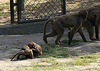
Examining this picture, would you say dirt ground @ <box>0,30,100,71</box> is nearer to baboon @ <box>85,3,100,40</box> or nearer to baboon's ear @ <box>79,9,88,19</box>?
baboon @ <box>85,3,100,40</box>

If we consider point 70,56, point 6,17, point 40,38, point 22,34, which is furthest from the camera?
point 6,17

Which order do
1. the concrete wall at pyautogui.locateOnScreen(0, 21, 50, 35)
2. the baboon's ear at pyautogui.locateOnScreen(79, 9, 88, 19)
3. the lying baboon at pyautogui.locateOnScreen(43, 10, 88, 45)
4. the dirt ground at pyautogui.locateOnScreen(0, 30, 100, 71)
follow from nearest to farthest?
the dirt ground at pyautogui.locateOnScreen(0, 30, 100, 71), the lying baboon at pyautogui.locateOnScreen(43, 10, 88, 45), the baboon's ear at pyautogui.locateOnScreen(79, 9, 88, 19), the concrete wall at pyautogui.locateOnScreen(0, 21, 50, 35)

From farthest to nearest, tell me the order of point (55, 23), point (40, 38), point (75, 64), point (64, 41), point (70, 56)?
point (40, 38) < point (64, 41) < point (55, 23) < point (70, 56) < point (75, 64)

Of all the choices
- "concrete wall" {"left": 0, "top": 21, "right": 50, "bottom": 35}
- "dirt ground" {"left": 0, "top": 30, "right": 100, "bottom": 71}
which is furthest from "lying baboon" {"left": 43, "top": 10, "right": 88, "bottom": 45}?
"concrete wall" {"left": 0, "top": 21, "right": 50, "bottom": 35}

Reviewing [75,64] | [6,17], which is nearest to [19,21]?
[6,17]

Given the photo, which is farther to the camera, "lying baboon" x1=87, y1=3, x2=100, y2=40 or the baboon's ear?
"lying baboon" x1=87, y1=3, x2=100, y2=40

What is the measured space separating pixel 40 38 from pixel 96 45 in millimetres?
2349

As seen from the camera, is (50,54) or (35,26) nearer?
(50,54)

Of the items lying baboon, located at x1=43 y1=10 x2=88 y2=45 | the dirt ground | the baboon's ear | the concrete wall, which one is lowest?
the dirt ground

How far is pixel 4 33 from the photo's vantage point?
1005 centimetres

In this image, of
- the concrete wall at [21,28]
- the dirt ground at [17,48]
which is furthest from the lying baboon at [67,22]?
the concrete wall at [21,28]

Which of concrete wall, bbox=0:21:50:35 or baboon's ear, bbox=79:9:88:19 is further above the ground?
baboon's ear, bbox=79:9:88:19

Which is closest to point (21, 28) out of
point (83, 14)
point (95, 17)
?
point (83, 14)

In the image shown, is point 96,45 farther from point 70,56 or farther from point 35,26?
point 35,26
